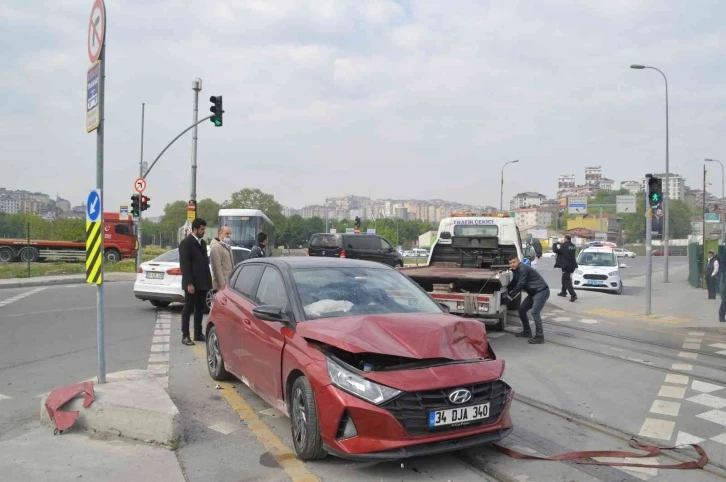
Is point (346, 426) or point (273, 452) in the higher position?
point (346, 426)

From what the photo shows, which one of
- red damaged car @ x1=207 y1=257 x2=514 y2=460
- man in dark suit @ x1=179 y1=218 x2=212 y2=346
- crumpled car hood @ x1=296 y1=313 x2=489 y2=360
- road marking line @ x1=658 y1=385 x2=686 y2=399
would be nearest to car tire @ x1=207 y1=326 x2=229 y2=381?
red damaged car @ x1=207 y1=257 x2=514 y2=460

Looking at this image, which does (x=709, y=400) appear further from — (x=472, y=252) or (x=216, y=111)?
(x=216, y=111)

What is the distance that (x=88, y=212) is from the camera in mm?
6129

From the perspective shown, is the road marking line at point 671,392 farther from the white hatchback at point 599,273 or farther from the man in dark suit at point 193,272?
the white hatchback at point 599,273

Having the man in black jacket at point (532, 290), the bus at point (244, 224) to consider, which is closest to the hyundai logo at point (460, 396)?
the man in black jacket at point (532, 290)

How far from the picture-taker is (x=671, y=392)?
7113mm

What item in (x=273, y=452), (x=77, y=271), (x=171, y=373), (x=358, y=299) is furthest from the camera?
(x=77, y=271)

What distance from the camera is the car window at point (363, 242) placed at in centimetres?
2780

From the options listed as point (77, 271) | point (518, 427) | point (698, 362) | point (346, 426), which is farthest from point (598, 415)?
point (77, 271)

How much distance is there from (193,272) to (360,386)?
Result: 5708mm

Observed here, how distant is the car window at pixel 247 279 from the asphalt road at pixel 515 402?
1143mm

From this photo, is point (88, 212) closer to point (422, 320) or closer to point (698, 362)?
point (422, 320)

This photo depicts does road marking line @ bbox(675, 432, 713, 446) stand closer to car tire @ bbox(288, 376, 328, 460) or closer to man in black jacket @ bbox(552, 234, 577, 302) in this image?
car tire @ bbox(288, 376, 328, 460)

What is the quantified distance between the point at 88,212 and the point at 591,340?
349 inches
